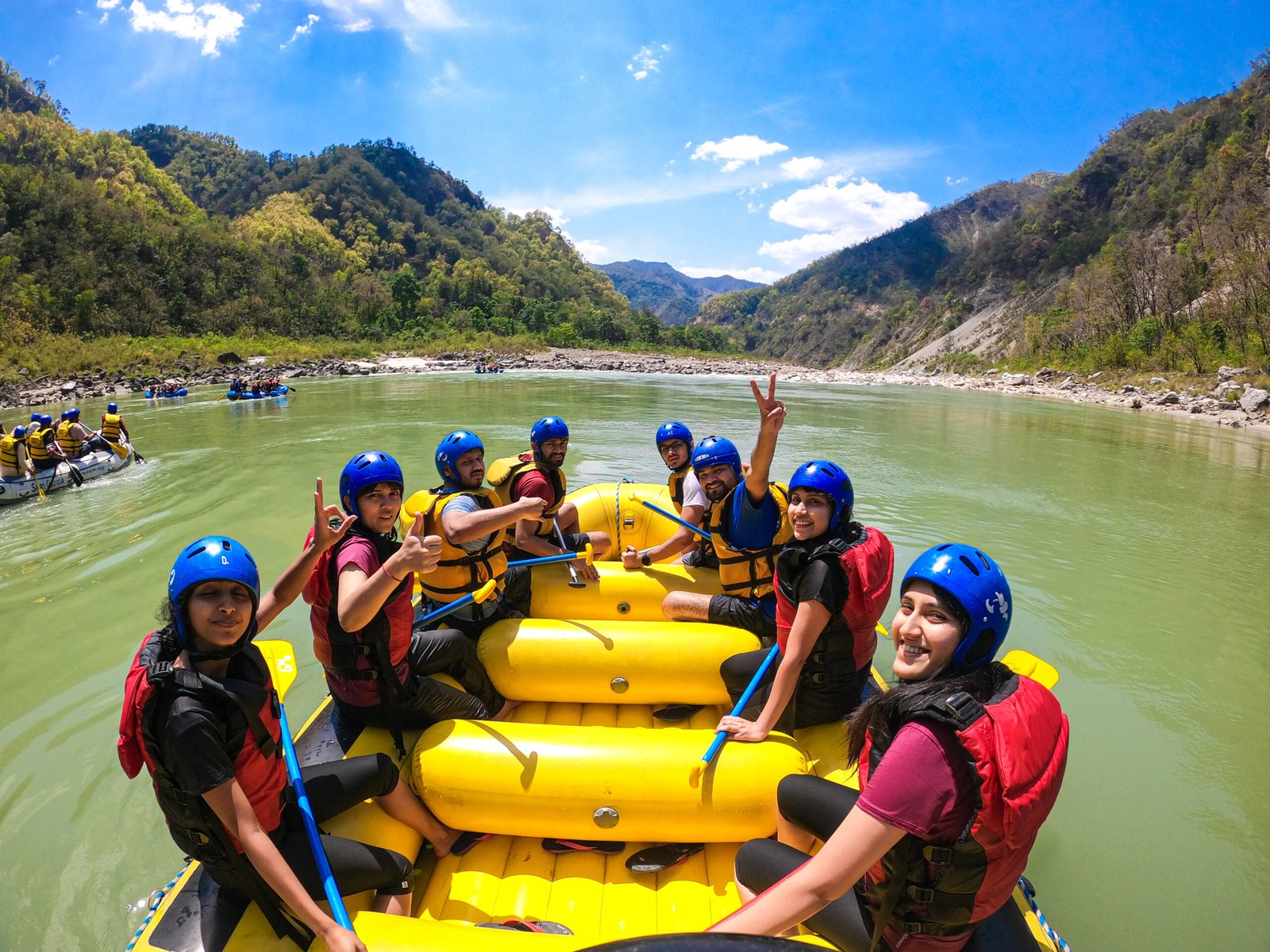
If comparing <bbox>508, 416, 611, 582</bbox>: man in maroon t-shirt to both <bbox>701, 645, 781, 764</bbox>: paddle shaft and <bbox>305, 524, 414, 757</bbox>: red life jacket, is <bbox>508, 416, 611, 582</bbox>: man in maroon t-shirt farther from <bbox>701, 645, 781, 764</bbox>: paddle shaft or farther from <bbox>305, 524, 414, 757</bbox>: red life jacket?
<bbox>701, 645, 781, 764</bbox>: paddle shaft

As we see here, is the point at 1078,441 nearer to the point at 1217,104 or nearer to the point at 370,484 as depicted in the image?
the point at 370,484

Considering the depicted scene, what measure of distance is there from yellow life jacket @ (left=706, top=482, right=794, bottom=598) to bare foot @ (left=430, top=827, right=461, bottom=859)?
71.6 inches

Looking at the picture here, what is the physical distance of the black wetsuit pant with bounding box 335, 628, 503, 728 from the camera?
251 cm

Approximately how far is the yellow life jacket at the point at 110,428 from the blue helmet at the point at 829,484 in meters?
11.6

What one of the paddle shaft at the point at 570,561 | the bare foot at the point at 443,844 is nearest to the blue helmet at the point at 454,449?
the paddle shaft at the point at 570,561

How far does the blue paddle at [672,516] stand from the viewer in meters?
4.02

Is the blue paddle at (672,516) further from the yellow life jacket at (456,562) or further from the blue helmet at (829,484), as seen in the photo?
the blue helmet at (829,484)

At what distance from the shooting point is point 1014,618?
17.7 ft

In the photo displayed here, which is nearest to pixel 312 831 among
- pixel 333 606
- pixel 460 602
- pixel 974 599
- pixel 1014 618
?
pixel 333 606

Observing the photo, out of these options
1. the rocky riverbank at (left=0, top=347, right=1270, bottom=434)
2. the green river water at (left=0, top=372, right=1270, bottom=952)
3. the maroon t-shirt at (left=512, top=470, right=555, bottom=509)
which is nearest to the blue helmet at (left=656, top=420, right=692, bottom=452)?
the maroon t-shirt at (left=512, top=470, right=555, bottom=509)

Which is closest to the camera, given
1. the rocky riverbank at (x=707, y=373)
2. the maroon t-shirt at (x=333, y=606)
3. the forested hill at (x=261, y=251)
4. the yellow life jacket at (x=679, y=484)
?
the maroon t-shirt at (x=333, y=606)

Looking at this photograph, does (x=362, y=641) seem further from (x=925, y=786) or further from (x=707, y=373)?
(x=707, y=373)

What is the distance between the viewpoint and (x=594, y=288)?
3460 inches

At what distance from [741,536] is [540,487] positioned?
1148mm
